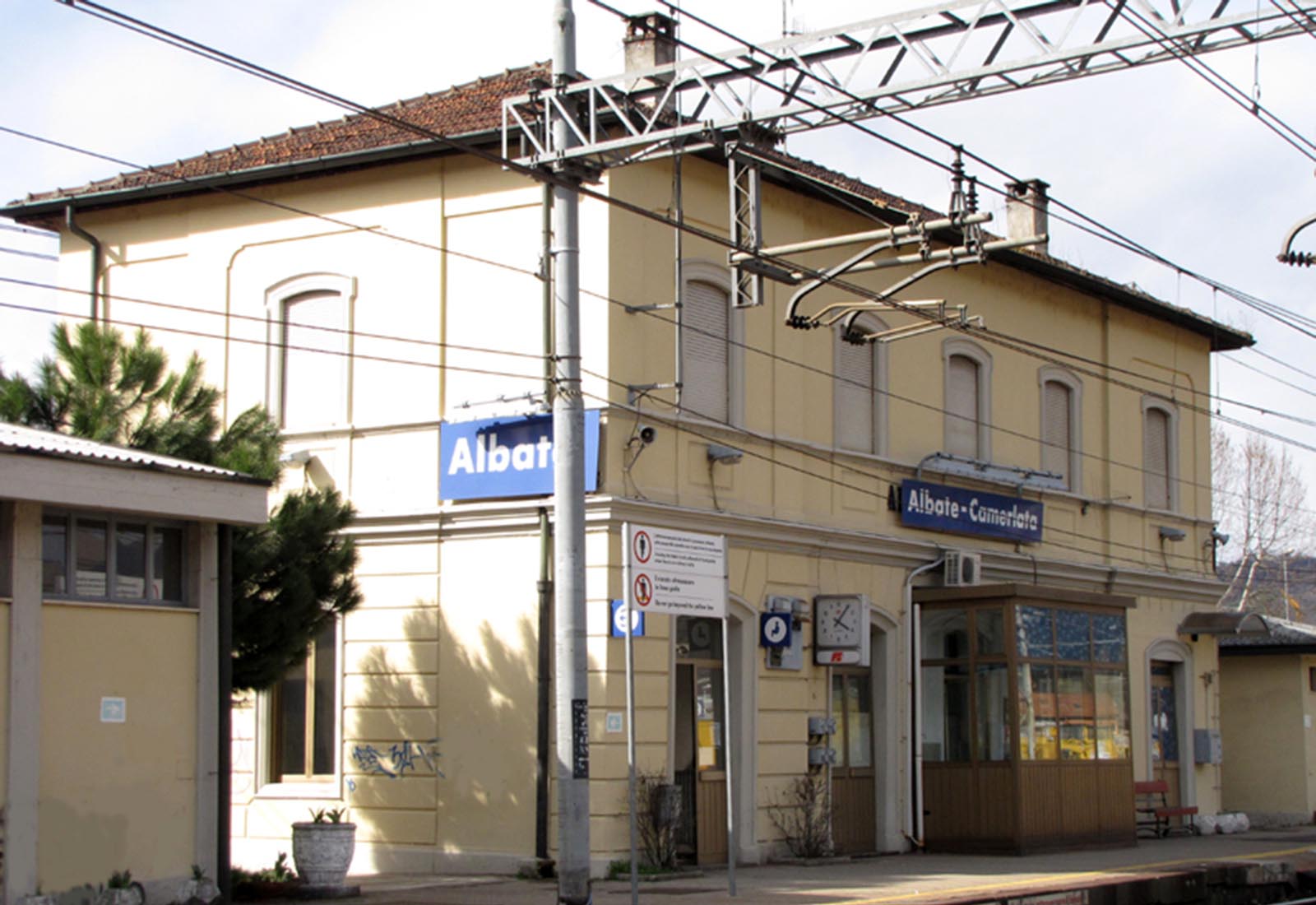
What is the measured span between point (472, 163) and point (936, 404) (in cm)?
759

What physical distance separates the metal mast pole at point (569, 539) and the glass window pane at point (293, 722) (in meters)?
7.12

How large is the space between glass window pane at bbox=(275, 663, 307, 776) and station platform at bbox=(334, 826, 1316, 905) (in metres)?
1.98

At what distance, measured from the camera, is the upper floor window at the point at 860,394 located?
21969 millimetres

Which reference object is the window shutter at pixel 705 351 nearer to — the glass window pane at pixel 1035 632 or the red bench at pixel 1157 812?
the glass window pane at pixel 1035 632

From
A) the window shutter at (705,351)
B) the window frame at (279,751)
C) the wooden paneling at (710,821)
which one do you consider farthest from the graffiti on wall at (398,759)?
the window shutter at (705,351)

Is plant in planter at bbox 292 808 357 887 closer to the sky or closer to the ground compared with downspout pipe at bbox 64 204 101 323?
closer to the ground

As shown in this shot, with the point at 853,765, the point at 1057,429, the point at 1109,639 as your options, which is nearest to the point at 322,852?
the point at 853,765

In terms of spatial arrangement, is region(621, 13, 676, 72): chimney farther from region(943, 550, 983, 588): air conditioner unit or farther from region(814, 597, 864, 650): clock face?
region(943, 550, 983, 588): air conditioner unit

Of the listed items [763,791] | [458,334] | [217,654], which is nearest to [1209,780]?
[763,791]

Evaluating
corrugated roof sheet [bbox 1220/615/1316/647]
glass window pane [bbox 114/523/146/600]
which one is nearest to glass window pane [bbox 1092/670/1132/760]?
corrugated roof sheet [bbox 1220/615/1316/647]

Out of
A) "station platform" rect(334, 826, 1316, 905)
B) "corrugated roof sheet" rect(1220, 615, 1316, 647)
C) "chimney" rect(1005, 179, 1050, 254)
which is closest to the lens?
"station platform" rect(334, 826, 1316, 905)

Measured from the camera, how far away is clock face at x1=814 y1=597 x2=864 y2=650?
67.4 ft

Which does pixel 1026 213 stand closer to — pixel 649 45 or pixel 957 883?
pixel 649 45

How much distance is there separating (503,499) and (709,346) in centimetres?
299
